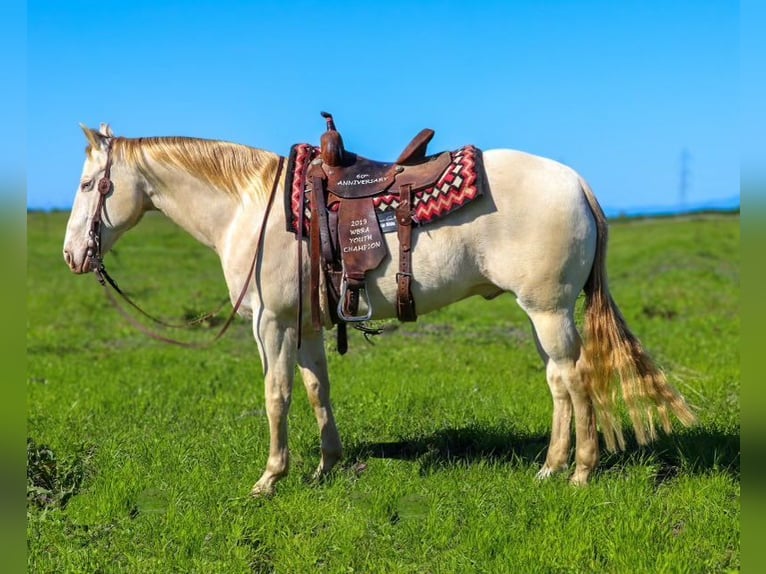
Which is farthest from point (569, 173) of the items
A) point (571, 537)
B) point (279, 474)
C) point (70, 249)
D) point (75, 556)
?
point (75, 556)

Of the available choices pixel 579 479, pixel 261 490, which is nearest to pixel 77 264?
pixel 261 490

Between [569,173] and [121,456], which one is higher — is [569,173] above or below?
above

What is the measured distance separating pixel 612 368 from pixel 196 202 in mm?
3129

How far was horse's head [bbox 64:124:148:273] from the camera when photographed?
5328 mm

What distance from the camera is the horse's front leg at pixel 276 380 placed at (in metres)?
5.18

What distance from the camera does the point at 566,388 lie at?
523 centimetres

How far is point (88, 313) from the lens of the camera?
579 inches

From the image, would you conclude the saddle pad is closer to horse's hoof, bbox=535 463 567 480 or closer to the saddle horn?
the saddle horn

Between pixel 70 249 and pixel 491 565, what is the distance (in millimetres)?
3543

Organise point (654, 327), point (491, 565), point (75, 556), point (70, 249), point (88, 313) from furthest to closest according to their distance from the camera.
→ point (88, 313), point (654, 327), point (70, 249), point (75, 556), point (491, 565)

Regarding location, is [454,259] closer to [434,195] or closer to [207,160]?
[434,195]

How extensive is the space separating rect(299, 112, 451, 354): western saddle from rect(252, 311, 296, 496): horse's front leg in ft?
0.86

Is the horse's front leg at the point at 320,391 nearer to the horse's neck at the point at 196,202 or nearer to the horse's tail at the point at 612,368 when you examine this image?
the horse's neck at the point at 196,202

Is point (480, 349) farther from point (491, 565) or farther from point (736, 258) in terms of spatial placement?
point (736, 258)
